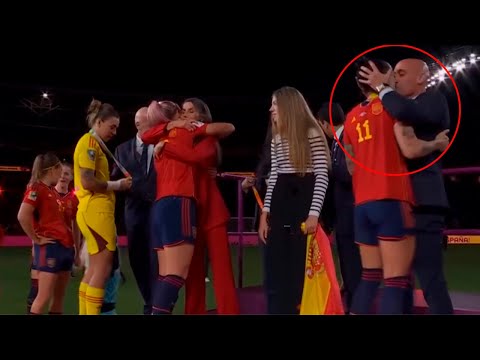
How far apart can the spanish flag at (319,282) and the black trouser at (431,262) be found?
47 centimetres

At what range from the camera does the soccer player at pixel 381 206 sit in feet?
7.50

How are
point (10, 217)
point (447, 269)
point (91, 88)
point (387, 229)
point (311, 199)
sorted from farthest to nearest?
point (10, 217)
point (447, 269)
point (91, 88)
point (311, 199)
point (387, 229)

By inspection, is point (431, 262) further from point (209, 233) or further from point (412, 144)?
point (209, 233)

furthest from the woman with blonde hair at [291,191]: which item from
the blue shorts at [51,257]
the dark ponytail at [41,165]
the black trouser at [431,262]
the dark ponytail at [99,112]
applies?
the dark ponytail at [41,165]

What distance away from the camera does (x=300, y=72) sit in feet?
9.80

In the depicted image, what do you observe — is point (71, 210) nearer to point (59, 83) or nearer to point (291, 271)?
point (59, 83)

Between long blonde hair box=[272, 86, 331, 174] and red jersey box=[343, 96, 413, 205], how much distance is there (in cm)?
25

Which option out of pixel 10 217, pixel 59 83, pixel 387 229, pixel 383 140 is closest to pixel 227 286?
pixel 387 229

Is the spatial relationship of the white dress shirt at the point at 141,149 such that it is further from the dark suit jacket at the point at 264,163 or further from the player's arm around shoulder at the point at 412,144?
the player's arm around shoulder at the point at 412,144

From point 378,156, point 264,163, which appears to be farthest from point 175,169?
point 378,156

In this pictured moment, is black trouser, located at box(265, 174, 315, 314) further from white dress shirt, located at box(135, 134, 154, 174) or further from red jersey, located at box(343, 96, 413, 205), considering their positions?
white dress shirt, located at box(135, 134, 154, 174)

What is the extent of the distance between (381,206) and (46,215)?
1750mm

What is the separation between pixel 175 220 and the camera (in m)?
2.63

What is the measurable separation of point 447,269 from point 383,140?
16.2ft
